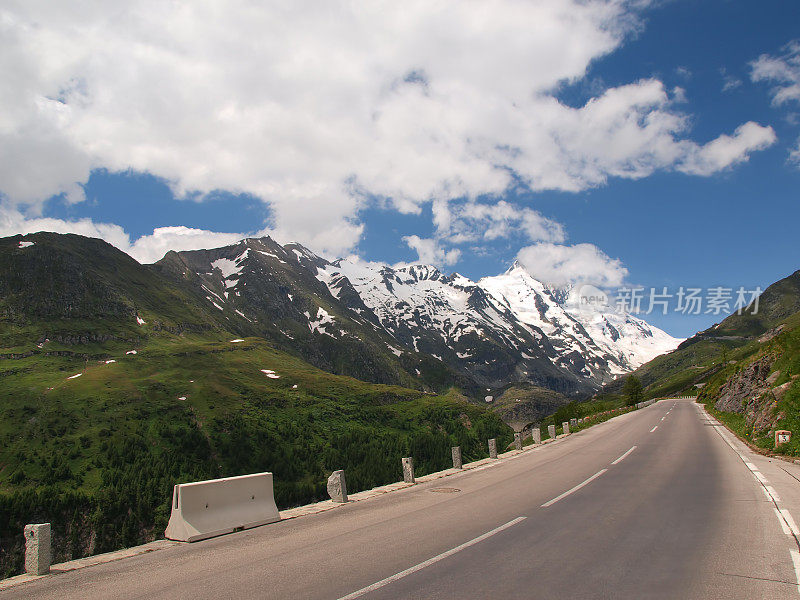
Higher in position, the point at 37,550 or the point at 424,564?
the point at 37,550

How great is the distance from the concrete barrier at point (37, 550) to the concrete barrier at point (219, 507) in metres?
2.50

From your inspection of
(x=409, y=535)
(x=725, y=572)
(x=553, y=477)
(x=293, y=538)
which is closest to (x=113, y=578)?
(x=293, y=538)

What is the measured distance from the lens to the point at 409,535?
11.1m

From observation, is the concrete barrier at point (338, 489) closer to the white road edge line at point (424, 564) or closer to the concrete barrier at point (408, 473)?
the concrete barrier at point (408, 473)

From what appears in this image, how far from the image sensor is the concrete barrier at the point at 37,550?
32.3ft

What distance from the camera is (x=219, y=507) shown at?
505 inches

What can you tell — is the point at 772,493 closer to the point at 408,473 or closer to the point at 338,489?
the point at 408,473

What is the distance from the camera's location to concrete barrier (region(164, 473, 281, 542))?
12062mm

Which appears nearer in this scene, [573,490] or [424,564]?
[424,564]

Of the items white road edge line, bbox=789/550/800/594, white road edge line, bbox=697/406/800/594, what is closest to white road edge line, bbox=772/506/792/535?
white road edge line, bbox=697/406/800/594

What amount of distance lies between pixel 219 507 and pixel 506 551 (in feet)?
25.4

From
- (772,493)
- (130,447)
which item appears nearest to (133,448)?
(130,447)

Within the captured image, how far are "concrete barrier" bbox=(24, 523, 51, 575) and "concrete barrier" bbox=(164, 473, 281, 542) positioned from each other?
8.19 feet

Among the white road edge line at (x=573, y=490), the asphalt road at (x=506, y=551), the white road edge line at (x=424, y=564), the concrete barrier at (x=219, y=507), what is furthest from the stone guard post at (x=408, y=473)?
the white road edge line at (x=424, y=564)
